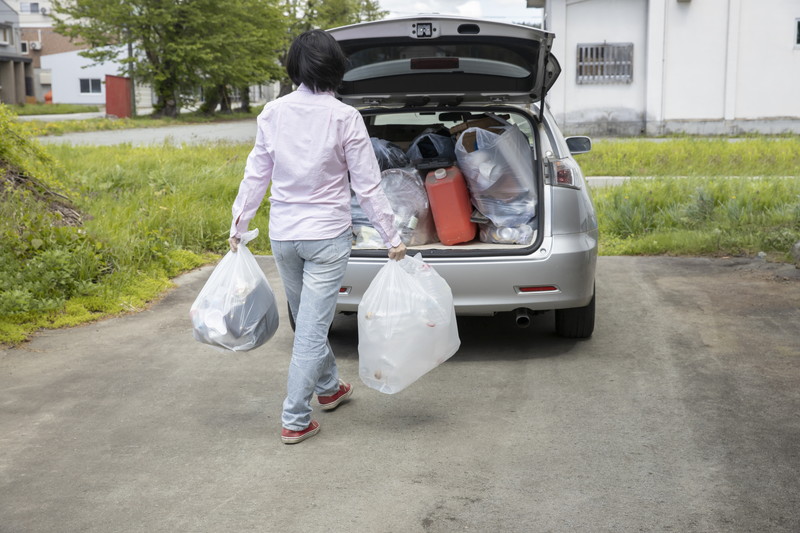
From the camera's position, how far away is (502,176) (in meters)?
6.07

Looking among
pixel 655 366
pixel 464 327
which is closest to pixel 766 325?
pixel 655 366

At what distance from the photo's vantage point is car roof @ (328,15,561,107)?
18.1 ft

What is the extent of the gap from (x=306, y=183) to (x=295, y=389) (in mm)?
966

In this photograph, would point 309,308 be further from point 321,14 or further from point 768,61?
point 321,14

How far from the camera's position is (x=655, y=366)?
5594mm

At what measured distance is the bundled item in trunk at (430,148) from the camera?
6.34 meters

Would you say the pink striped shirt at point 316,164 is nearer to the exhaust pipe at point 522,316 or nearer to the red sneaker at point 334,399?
the red sneaker at point 334,399

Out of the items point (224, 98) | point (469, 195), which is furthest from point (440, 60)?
point (224, 98)

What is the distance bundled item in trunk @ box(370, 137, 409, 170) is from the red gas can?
40cm

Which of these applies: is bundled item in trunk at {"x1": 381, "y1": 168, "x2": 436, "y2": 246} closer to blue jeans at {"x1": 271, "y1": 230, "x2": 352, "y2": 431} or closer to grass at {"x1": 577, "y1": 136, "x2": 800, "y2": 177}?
blue jeans at {"x1": 271, "y1": 230, "x2": 352, "y2": 431}

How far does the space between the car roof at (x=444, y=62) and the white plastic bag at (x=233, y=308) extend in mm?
1656

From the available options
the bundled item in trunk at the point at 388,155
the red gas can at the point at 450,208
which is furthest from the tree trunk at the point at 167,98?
the red gas can at the point at 450,208

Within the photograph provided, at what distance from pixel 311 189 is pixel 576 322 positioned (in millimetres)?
2472

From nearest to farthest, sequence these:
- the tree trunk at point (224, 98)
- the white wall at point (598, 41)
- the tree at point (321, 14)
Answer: the white wall at point (598, 41)
the tree trunk at point (224, 98)
the tree at point (321, 14)
